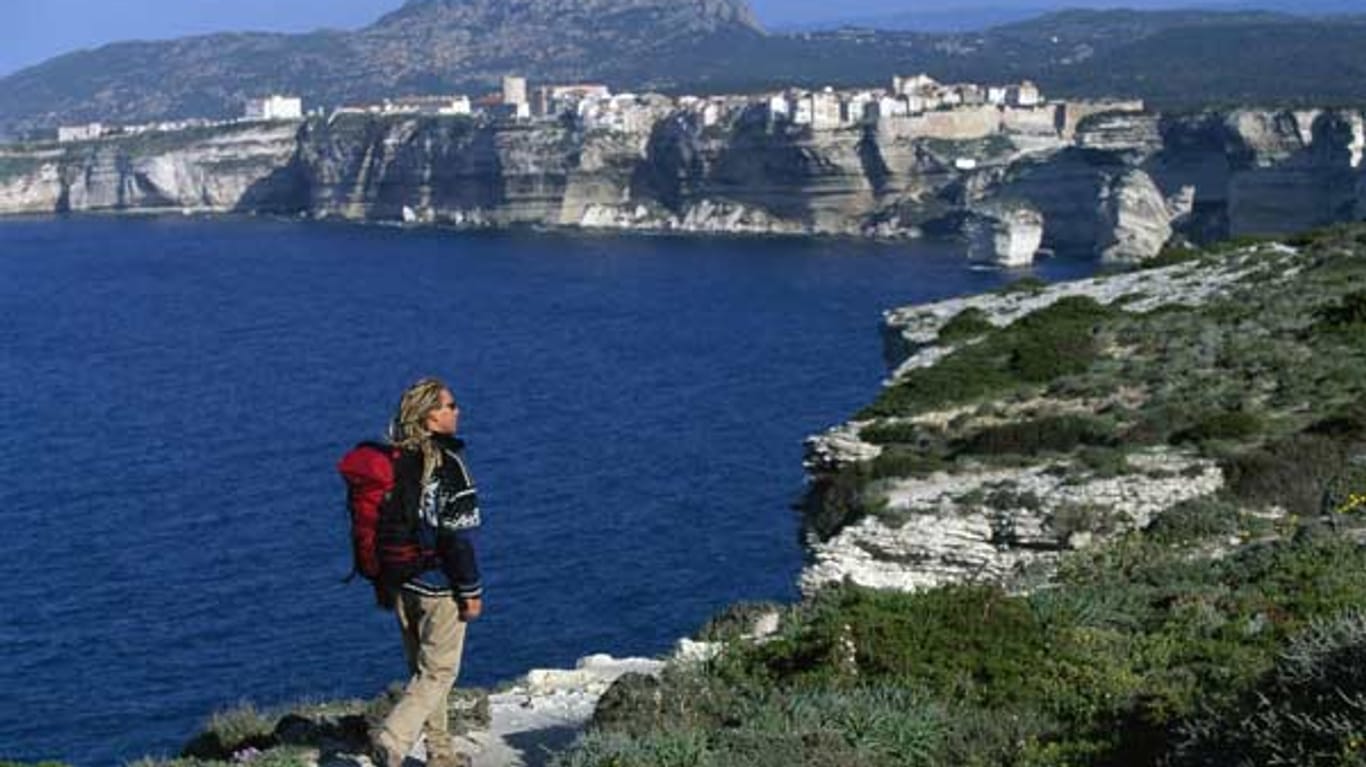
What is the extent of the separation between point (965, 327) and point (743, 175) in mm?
116914

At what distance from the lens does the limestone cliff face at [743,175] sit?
11219cm

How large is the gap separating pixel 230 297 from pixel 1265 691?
295ft

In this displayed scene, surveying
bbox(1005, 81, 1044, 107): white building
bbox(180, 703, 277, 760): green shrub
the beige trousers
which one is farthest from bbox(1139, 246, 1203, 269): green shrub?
bbox(1005, 81, 1044, 107): white building

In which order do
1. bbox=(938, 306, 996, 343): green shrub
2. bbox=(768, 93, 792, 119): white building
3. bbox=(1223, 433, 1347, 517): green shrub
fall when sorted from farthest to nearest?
bbox=(768, 93, 792, 119): white building < bbox=(938, 306, 996, 343): green shrub < bbox=(1223, 433, 1347, 517): green shrub

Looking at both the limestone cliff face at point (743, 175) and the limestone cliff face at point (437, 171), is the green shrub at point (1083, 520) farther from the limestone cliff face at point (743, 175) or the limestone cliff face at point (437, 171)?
the limestone cliff face at point (437, 171)

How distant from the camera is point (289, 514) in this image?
40.2 m

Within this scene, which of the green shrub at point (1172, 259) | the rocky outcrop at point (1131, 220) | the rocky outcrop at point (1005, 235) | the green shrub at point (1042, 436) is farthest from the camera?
the rocky outcrop at point (1131, 220)

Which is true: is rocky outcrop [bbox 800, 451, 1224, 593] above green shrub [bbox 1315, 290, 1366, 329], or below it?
below

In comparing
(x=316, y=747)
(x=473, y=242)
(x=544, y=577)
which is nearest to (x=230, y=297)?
(x=473, y=242)

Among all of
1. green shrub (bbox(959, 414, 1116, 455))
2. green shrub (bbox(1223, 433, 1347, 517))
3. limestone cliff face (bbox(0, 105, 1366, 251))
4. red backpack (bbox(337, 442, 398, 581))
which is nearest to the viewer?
red backpack (bbox(337, 442, 398, 581))

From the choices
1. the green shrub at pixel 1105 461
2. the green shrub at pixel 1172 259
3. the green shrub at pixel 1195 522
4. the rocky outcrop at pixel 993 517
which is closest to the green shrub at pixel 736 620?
the rocky outcrop at pixel 993 517

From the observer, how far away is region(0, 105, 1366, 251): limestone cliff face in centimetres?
11219

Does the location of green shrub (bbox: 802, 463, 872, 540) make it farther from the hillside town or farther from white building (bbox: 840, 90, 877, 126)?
white building (bbox: 840, 90, 877, 126)

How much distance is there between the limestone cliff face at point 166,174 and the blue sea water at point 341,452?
7489 cm
